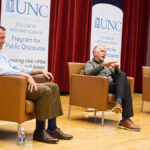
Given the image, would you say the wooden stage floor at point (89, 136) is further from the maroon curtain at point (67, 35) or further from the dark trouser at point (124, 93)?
the maroon curtain at point (67, 35)

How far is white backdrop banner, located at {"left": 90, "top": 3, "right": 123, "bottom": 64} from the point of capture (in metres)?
6.60

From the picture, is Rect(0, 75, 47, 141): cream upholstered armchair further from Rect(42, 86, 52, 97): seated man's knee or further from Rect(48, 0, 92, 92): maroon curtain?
Rect(48, 0, 92, 92): maroon curtain

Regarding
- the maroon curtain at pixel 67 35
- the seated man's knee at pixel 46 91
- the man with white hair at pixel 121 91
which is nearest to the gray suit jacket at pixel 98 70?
the man with white hair at pixel 121 91

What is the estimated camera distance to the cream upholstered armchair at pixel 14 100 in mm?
2732

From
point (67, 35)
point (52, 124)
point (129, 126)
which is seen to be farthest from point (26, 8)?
point (52, 124)

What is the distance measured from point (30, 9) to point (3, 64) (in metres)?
2.89

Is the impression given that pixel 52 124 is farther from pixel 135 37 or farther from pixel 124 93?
pixel 135 37

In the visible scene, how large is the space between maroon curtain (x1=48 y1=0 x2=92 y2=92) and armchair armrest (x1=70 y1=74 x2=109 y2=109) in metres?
2.28

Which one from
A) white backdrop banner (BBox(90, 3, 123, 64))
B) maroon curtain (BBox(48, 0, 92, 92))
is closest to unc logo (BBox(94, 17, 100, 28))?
white backdrop banner (BBox(90, 3, 123, 64))

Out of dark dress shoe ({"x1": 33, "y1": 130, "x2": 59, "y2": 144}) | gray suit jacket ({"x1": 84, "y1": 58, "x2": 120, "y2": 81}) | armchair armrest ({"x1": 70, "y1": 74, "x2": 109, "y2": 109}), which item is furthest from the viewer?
gray suit jacket ({"x1": 84, "y1": 58, "x2": 120, "y2": 81})

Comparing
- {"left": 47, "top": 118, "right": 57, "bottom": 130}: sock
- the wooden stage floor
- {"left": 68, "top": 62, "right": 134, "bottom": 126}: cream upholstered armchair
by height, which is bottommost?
the wooden stage floor

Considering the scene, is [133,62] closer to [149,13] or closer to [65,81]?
[149,13]

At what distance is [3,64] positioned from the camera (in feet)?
9.47

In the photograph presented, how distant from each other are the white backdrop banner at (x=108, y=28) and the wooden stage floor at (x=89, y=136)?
8.60 feet
